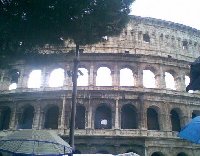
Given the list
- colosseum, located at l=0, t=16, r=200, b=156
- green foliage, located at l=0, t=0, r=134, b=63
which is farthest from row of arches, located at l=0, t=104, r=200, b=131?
green foliage, located at l=0, t=0, r=134, b=63

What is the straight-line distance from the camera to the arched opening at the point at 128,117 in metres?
20.4

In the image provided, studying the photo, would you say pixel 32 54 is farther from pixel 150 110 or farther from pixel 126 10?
pixel 150 110

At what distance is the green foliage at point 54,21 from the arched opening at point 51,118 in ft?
33.8

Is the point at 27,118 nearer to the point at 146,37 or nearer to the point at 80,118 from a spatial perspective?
the point at 80,118

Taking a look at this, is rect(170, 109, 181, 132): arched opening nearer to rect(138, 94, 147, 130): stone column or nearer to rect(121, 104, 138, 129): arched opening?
rect(138, 94, 147, 130): stone column

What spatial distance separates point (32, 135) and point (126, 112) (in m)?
14.0

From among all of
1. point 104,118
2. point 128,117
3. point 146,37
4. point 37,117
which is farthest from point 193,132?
point 146,37

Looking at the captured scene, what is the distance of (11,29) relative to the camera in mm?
9523

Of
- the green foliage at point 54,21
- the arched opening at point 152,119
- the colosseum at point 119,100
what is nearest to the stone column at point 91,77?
the colosseum at point 119,100

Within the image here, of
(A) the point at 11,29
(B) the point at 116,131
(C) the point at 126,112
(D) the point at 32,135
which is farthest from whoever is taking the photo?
(C) the point at 126,112

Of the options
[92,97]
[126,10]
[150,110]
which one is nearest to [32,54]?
[126,10]

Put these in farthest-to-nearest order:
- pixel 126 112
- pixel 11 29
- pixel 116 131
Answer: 1. pixel 126 112
2. pixel 116 131
3. pixel 11 29

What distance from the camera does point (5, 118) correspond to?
72.5 feet

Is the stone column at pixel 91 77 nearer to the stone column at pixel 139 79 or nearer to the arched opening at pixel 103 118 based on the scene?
the arched opening at pixel 103 118
